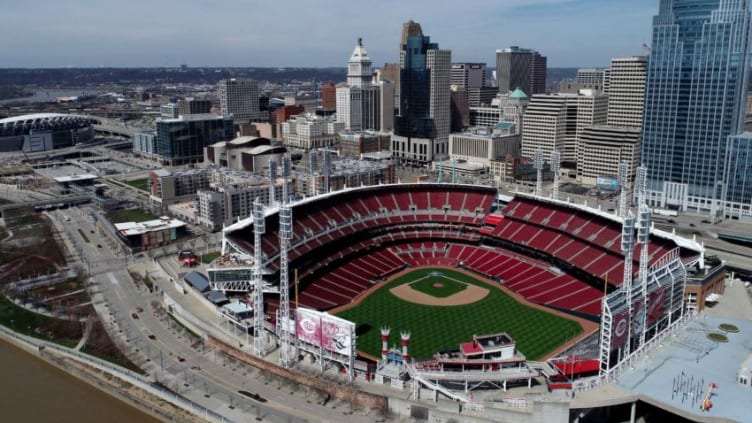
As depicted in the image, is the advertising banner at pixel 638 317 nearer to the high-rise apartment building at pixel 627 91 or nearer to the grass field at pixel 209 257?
the grass field at pixel 209 257

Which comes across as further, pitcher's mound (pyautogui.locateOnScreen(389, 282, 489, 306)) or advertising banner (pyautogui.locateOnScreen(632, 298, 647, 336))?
pitcher's mound (pyautogui.locateOnScreen(389, 282, 489, 306))

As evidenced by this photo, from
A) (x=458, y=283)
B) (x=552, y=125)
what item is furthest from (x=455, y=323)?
(x=552, y=125)

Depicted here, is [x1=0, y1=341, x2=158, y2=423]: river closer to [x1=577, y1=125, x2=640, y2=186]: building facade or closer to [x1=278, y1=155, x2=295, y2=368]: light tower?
[x1=278, y1=155, x2=295, y2=368]: light tower

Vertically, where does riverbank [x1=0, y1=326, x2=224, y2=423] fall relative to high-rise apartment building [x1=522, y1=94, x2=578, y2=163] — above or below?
below

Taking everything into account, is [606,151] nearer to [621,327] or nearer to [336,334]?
[621,327]

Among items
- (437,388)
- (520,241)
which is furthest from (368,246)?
(437,388)

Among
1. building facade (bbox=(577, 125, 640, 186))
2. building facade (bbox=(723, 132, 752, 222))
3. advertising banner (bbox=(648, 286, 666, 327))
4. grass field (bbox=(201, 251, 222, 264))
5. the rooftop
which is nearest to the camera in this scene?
the rooftop

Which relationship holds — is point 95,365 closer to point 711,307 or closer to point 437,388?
point 437,388

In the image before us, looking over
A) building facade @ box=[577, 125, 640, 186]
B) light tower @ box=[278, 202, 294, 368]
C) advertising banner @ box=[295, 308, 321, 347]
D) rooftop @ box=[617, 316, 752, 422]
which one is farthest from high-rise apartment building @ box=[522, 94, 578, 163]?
advertising banner @ box=[295, 308, 321, 347]
